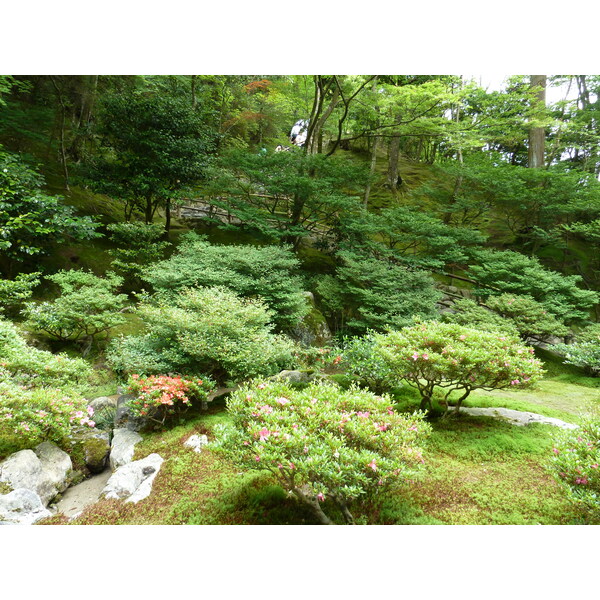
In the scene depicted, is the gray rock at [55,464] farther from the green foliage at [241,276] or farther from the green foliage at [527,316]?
the green foliage at [527,316]

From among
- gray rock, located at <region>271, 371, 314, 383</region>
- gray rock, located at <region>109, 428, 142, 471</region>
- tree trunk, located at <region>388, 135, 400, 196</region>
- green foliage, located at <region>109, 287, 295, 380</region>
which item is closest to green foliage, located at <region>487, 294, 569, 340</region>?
gray rock, located at <region>271, 371, 314, 383</region>

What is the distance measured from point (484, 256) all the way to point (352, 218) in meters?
3.43

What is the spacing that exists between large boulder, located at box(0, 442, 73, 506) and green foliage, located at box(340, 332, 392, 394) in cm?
310

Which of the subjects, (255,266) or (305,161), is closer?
(255,266)

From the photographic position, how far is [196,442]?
303 centimetres

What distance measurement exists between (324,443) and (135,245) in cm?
630

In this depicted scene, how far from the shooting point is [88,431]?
347 cm

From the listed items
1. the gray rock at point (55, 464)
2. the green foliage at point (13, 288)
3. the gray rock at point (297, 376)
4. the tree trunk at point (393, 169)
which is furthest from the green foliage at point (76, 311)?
the tree trunk at point (393, 169)

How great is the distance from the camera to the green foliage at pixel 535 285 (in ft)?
22.4

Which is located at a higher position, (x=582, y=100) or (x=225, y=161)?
(x=582, y=100)

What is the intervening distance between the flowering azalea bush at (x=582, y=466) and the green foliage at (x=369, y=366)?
1.59m

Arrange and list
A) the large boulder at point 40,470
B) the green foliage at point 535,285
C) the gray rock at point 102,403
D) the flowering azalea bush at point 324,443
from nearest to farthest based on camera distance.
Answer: the flowering azalea bush at point 324,443 < the large boulder at point 40,470 < the gray rock at point 102,403 < the green foliage at point 535,285
